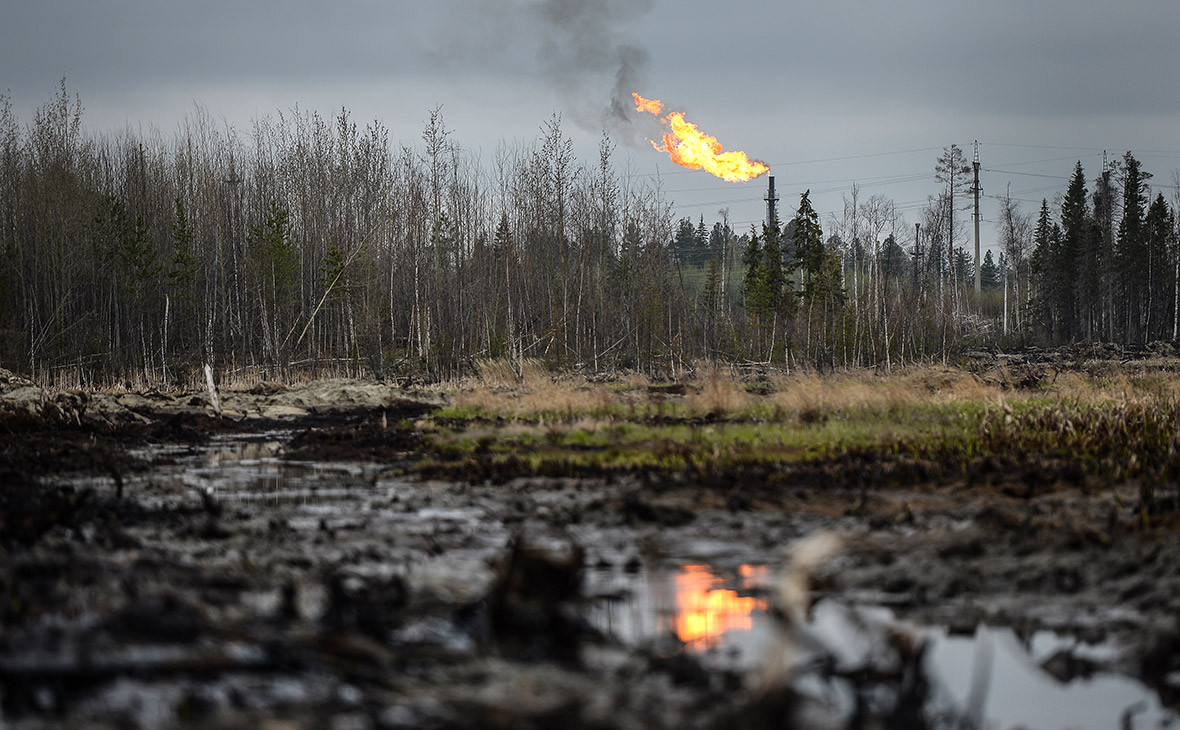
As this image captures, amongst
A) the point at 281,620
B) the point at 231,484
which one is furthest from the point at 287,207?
the point at 281,620

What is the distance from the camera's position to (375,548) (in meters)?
7.47

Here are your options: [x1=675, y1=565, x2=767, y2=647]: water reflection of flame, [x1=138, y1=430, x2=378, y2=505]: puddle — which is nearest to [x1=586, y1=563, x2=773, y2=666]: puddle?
[x1=675, y1=565, x2=767, y2=647]: water reflection of flame

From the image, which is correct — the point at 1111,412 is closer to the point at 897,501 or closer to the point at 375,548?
the point at 897,501

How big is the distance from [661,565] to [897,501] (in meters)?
3.69

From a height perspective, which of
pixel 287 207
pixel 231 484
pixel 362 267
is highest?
pixel 287 207

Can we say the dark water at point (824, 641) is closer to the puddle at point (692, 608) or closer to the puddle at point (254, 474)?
the puddle at point (692, 608)

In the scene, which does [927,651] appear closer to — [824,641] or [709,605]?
[824,641]

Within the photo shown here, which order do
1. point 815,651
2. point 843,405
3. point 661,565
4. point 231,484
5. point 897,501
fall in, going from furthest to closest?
point 843,405
point 231,484
point 897,501
point 661,565
point 815,651

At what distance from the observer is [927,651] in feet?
16.9

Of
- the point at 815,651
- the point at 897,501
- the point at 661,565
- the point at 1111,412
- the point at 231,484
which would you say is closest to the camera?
the point at 815,651

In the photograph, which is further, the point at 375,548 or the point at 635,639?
the point at 375,548

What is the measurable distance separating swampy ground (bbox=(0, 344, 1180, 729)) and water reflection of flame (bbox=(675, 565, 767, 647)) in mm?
27

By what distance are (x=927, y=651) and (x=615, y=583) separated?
212cm

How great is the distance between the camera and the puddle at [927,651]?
4422mm
